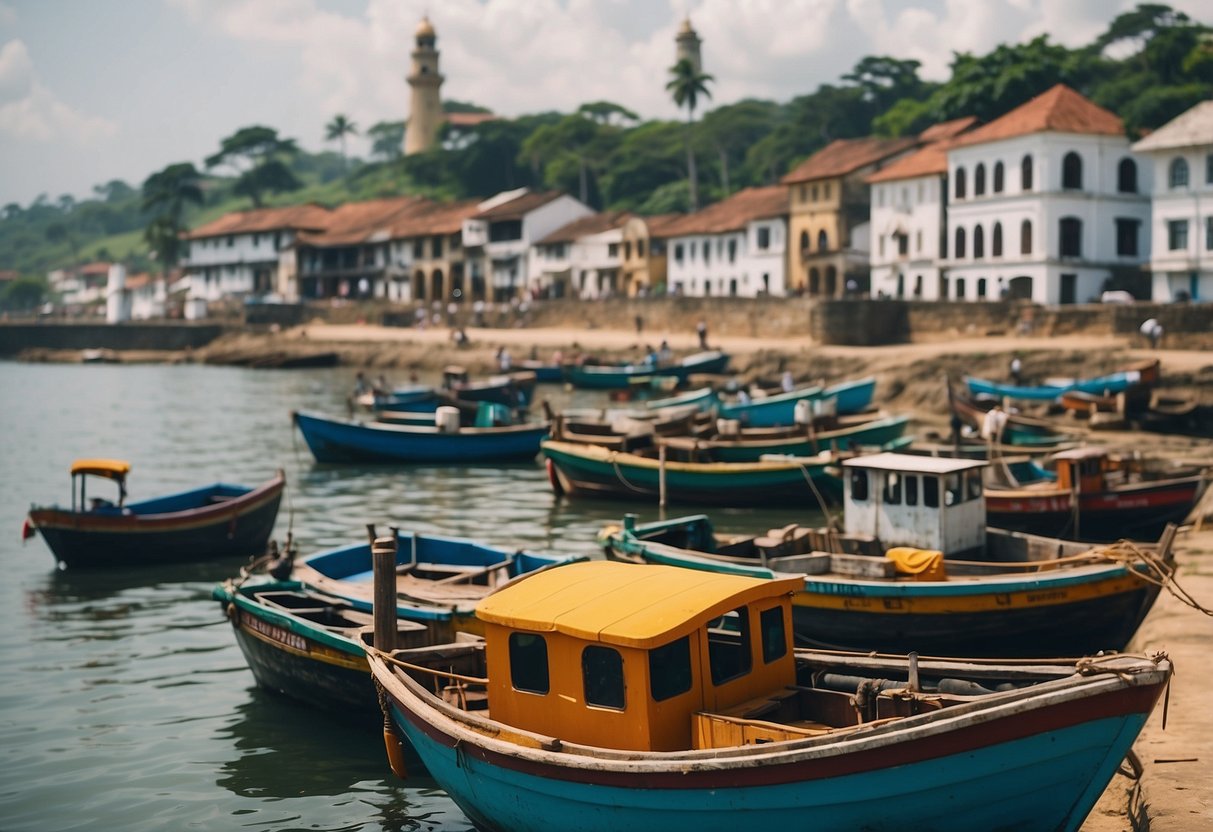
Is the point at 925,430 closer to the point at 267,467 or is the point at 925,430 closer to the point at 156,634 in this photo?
the point at 267,467

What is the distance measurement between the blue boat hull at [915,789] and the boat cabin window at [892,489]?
8.50 metres

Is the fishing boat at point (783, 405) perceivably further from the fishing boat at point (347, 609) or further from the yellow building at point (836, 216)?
the yellow building at point (836, 216)

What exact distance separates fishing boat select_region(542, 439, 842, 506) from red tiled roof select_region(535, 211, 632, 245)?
51.1m

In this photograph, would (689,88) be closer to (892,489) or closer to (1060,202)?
(1060,202)

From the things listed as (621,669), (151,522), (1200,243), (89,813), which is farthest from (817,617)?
(1200,243)

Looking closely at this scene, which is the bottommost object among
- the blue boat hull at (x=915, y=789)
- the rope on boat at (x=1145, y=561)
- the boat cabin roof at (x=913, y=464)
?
the blue boat hull at (x=915, y=789)

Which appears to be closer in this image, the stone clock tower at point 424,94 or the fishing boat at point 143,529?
the fishing boat at point 143,529

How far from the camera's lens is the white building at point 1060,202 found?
5294 cm

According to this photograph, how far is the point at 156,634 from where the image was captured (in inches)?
727

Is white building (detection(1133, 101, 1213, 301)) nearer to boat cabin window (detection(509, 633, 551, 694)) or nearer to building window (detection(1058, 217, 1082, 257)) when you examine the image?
building window (detection(1058, 217, 1082, 257))

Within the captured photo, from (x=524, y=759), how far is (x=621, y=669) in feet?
3.22

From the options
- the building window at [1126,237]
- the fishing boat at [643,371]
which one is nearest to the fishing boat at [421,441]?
the fishing boat at [643,371]

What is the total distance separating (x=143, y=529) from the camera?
21.9 metres

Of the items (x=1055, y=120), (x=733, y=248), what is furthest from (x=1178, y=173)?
(x=733, y=248)
